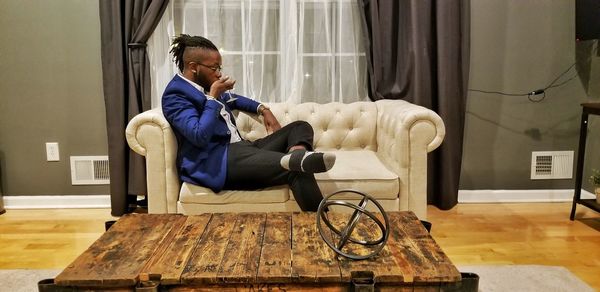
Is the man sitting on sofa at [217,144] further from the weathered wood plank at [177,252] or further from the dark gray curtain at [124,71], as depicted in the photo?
the dark gray curtain at [124,71]

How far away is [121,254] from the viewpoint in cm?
154

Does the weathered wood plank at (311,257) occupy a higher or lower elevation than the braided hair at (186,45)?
lower

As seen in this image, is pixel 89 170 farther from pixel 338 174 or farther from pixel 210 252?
pixel 210 252

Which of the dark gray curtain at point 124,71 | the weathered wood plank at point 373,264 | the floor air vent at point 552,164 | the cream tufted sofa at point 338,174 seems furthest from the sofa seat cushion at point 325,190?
the floor air vent at point 552,164

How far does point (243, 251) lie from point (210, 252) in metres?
0.10

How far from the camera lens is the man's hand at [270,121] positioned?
113 inches

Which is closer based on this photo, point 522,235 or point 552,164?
point 522,235

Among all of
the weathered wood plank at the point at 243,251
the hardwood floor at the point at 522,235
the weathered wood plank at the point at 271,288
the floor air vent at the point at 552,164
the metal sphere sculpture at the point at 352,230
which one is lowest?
the hardwood floor at the point at 522,235

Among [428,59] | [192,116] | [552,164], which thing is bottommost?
[552,164]

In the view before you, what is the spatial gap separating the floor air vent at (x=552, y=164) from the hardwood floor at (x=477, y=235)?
0.20 meters

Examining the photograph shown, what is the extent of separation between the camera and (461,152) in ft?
10.9

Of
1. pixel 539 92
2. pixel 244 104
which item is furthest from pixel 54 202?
pixel 539 92

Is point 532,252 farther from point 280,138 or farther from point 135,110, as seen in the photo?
point 135,110

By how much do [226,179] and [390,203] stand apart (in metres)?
0.78
